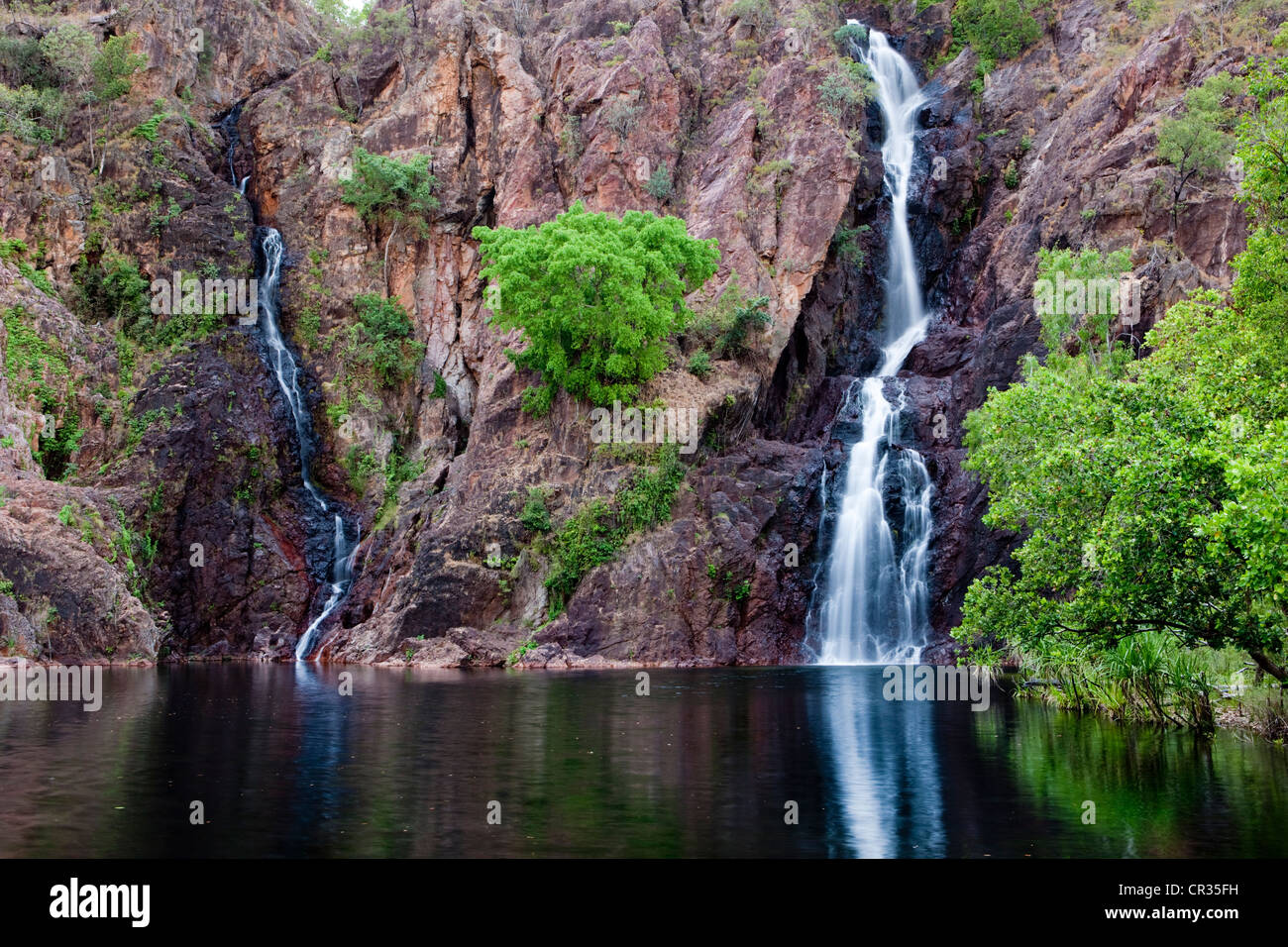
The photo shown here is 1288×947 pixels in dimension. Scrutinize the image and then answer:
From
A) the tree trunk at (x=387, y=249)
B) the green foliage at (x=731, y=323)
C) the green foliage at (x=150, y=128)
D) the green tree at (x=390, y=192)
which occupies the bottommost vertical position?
the green foliage at (x=731, y=323)

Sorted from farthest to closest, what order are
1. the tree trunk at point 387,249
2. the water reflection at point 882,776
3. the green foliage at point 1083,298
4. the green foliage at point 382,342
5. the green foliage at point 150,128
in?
the tree trunk at point 387,249 → the green foliage at point 150,128 → the green foliage at point 382,342 → the green foliage at point 1083,298 → the water reflection at point 882,776

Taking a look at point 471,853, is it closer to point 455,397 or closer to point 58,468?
point 58,468

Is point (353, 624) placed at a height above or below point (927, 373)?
below

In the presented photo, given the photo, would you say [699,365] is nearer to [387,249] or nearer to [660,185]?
[660,185]

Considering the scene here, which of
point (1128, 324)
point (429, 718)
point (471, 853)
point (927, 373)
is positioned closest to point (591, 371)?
point (927, 373)

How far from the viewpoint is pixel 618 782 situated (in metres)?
15.9

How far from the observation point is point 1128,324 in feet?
152

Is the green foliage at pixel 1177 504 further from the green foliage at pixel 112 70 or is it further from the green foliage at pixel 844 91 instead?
the green foliage at pixel 112 70

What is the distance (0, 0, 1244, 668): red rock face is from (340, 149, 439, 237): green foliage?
133 cm

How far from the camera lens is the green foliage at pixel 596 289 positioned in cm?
4822

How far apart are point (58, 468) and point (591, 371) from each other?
87.1ft

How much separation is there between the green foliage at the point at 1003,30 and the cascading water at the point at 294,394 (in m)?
46.8

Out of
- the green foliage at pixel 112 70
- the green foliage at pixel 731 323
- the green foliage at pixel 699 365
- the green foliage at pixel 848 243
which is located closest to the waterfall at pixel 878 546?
the green foliage at pixel 731 323
